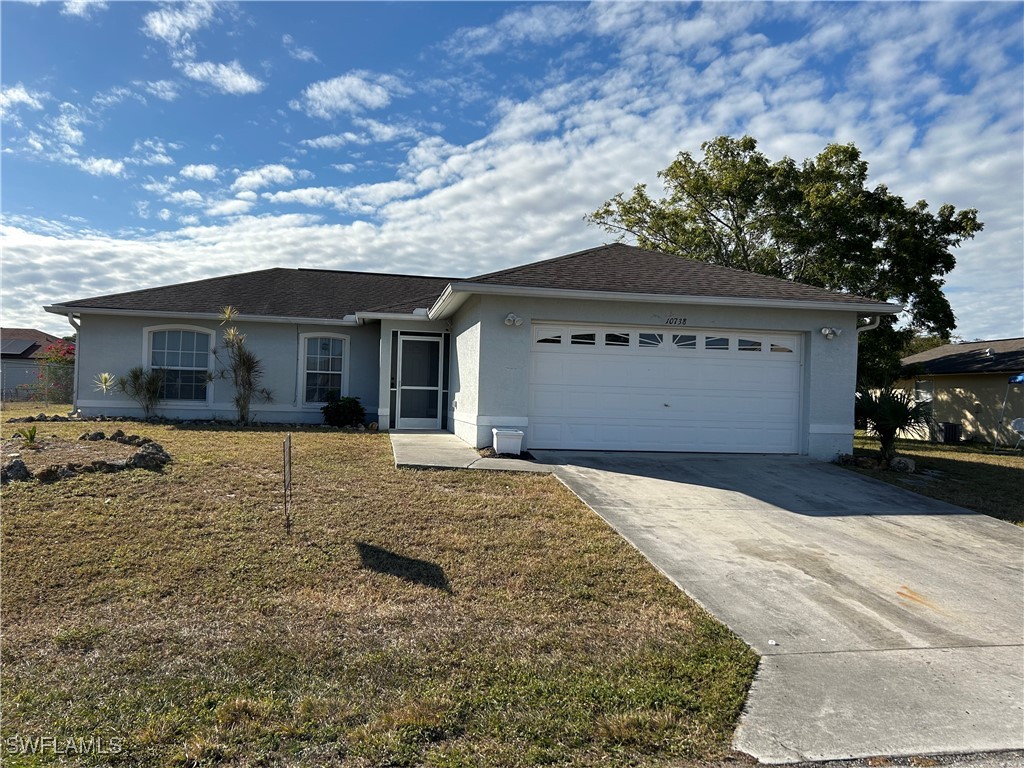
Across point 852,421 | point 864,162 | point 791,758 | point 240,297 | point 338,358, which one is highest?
point 864,162

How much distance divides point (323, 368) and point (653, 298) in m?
9.45

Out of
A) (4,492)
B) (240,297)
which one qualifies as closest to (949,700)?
(4,492)

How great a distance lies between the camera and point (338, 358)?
1731cm

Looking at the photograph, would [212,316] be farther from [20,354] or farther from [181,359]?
[20,354]

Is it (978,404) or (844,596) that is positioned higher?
(978,404)

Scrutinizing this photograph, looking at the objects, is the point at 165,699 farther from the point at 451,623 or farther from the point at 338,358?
the point at 338,358

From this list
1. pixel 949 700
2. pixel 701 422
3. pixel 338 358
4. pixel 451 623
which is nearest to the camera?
pixel 949 700

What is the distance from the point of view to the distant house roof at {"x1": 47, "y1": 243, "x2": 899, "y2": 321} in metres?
11.5

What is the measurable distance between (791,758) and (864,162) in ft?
70.5

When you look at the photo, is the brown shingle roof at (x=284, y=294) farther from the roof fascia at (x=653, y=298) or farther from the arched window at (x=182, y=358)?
the roof fascia at (x=653, y=298)

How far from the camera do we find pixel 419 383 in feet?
52.5

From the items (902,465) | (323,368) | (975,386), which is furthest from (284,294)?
(975,386)

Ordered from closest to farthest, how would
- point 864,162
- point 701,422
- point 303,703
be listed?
point 303,703, point 701,422, point 864,162
